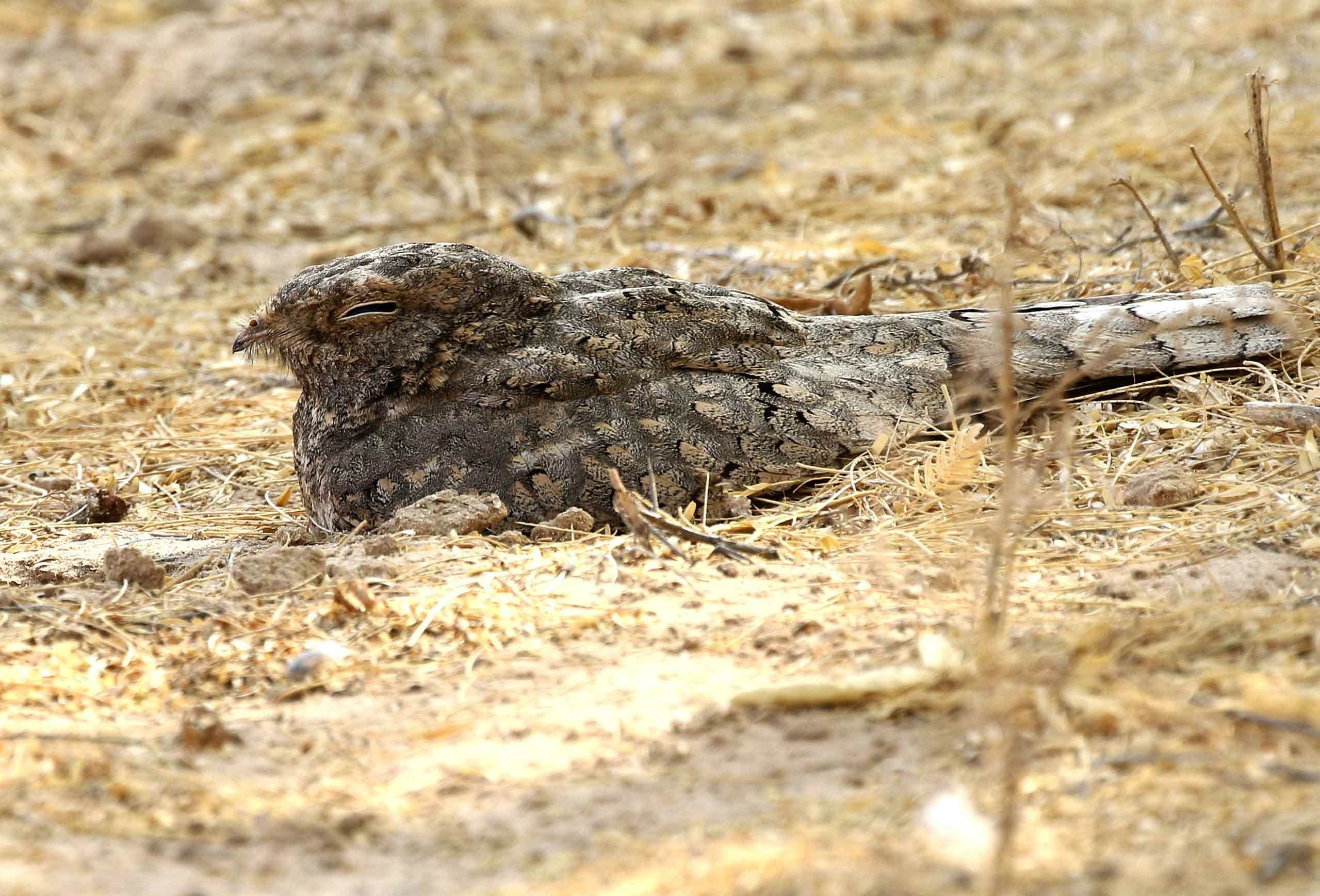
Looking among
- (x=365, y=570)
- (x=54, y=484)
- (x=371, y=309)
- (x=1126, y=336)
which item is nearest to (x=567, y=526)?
(x=365, y=570)

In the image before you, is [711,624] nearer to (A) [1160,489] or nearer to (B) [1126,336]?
(A) [1160,489]

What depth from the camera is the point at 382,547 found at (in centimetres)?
320

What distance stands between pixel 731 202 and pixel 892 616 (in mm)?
4674

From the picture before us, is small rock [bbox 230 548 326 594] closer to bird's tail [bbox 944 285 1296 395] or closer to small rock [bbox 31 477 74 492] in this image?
small rock [bbox 31 477 74 492]

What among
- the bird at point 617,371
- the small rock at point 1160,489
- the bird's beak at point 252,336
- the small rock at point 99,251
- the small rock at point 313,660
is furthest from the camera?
the small rock at point 99,251

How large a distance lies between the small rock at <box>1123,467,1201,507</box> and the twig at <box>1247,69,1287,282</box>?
1.14 metres

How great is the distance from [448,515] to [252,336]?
877mm

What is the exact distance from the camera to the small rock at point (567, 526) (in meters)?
3.36

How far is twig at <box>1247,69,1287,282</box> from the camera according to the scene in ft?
13.3

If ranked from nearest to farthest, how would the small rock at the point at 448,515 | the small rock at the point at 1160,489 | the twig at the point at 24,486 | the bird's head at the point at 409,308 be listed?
the small rock at the point at 1160,489 → the small rock at the point at 448,515 → the bird's head at the point at 409,308 → the twig at the point at 24,486

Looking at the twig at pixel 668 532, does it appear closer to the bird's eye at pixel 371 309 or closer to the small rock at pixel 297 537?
the bird's eye at pixel 371 309

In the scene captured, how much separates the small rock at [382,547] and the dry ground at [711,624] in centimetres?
2

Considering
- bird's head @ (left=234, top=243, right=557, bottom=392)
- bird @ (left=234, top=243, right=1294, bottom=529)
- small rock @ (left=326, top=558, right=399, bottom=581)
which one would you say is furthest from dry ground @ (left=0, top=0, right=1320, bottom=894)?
bird's head @ (left=234, top=243, right=557, bottom=392)

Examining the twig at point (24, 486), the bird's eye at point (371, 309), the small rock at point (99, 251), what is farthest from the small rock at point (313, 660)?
the small rock at point (99, 251)
